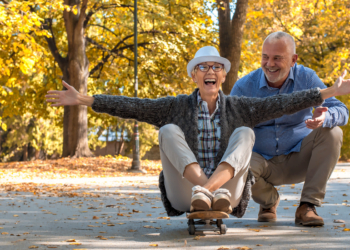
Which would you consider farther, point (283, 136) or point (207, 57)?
point (283, 136)

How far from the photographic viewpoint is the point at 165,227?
4938 mm

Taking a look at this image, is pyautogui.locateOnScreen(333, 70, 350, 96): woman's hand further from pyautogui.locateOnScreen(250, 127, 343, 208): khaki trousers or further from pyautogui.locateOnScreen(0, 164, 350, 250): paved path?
pyautogui.locateOnScreen(0, 164, 350, 250): paved path

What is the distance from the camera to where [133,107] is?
4.31m

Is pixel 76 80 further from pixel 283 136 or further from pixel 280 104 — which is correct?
pixel 280 104

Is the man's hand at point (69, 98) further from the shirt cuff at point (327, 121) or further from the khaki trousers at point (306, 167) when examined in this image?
the shirt cuff at point (327, 121)

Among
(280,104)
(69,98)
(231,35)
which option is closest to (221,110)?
(280,104)

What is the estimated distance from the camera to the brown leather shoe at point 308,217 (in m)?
4.56

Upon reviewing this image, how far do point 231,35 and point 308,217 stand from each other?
10.4 meters

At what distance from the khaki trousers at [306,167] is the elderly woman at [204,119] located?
0.63 meters

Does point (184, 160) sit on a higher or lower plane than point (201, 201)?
higher

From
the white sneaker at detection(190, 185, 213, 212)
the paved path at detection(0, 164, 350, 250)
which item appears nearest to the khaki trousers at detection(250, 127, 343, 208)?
the paved path at detection(0, 164, 350, 250)

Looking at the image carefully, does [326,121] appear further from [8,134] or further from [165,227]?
[8,134]

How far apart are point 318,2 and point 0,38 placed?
45.8 feet

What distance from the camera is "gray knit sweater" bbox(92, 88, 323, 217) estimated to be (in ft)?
13.8
